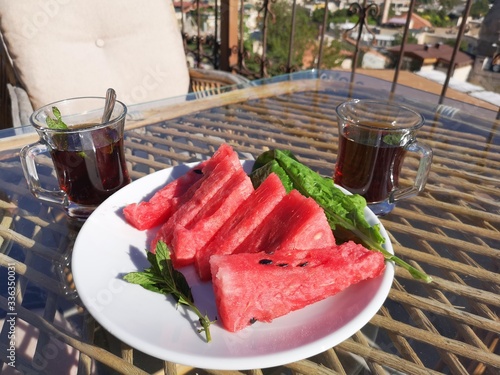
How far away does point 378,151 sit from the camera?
1292 millimetres

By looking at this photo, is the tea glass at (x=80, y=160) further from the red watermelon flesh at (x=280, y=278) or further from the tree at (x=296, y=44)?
the tree at (x=296, y=44)

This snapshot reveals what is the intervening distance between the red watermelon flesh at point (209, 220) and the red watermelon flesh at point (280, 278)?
5.9 inches

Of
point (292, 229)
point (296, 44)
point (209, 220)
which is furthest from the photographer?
point (296, 44)

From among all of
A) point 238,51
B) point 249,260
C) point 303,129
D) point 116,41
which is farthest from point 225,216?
point 238,51

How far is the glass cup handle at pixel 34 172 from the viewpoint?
4.03 ft

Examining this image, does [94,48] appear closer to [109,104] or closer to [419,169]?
[109,104]

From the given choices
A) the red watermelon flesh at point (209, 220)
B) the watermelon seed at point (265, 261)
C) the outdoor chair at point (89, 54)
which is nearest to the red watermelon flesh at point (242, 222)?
the red watermelon flesh at point (209, 220)

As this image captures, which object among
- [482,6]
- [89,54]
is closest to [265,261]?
[89,54]

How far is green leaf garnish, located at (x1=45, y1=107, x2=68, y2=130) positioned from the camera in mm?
1287

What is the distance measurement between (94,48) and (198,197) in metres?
2.20

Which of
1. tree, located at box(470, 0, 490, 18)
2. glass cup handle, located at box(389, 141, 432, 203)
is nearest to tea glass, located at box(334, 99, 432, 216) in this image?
glass cup handle, located at box(389, 141, 432, 203)

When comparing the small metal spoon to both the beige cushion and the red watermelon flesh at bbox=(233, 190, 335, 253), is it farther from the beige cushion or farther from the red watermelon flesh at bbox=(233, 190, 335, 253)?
the beige cushion

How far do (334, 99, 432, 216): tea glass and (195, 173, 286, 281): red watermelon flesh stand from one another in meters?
0.40

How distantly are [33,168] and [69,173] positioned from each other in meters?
0.11
